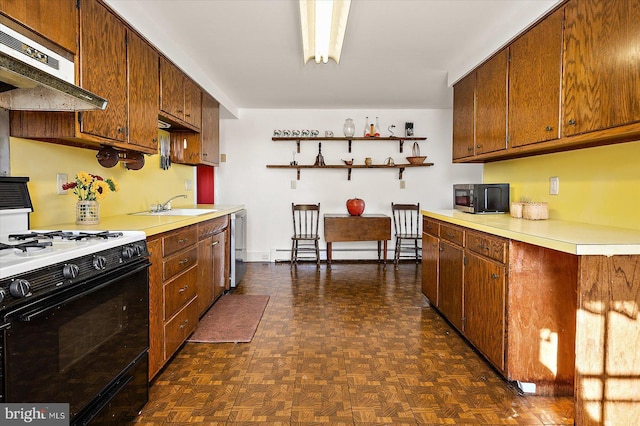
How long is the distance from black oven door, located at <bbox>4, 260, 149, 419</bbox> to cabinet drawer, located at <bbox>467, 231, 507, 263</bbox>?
1.75 m

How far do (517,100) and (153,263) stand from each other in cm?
243

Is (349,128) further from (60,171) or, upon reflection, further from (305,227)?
(60,171)

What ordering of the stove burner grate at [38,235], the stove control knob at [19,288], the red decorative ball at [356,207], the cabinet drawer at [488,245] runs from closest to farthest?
the stove control knob at [19,288]
the stove burner grate at [38,235]
the cabinet drawer at [488,245]
the red decorative ball at [356,207]

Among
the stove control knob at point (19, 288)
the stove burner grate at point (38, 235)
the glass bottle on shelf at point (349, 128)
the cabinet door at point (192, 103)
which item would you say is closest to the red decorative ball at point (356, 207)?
the glass bottle on shelf at point (349, 128)

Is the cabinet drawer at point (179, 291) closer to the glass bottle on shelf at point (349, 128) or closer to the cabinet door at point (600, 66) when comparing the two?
the cabinet door at point (600, 66)

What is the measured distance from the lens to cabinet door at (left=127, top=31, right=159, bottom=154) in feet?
7.68

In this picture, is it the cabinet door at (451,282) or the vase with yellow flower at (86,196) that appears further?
the cabinet door at (451,282)

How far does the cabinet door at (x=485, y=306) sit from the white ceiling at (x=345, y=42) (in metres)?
1.52

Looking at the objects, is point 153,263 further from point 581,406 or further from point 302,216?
point 302,216

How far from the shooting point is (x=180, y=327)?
7.95ft

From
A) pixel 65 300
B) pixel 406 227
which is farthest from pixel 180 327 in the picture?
pixel 406 227

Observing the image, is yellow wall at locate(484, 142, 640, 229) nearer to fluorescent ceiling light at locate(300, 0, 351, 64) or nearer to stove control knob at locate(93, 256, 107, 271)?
fluorescent ceiling light at locate(300, 0, 351, 64)

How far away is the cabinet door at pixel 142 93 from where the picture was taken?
2.34 meters

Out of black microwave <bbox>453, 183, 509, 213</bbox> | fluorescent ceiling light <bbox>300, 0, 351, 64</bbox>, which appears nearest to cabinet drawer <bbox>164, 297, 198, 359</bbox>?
fluorescent ceiling light <bbox>300, 0, 351, 64</bbox>
